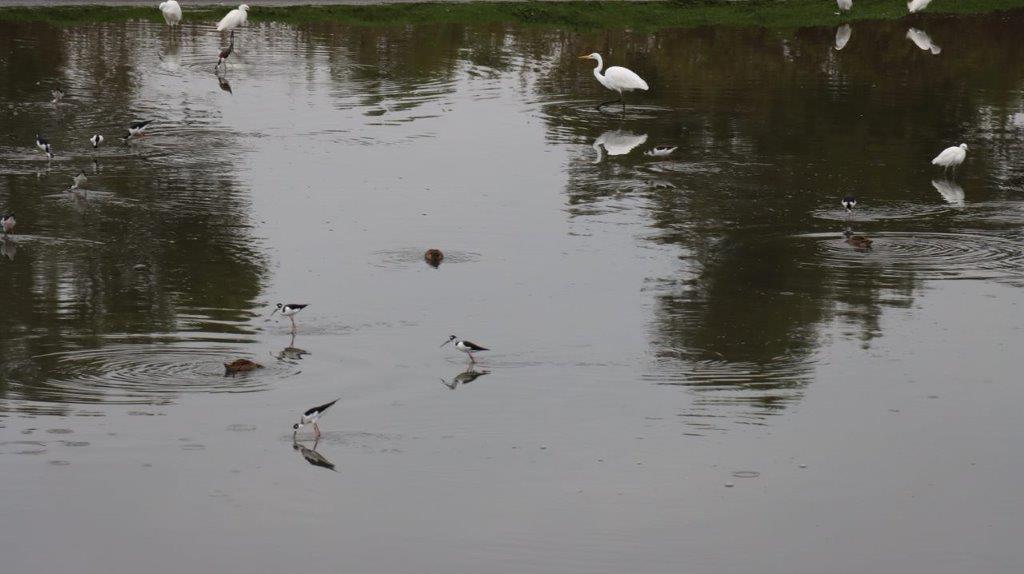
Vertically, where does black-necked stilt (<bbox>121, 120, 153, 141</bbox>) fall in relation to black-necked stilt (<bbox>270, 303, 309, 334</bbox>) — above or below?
above

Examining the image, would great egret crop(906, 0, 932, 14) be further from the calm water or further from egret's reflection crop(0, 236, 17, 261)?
egret's reflection crop(0, 236, 17, 261)

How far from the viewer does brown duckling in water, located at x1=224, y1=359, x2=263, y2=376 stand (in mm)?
13906

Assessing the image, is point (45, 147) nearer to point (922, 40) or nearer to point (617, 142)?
point (617, 142)

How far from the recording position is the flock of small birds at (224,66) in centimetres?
1392

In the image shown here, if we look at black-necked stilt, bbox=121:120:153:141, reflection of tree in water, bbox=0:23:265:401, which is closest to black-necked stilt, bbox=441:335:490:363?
reflection of tree in water, bbox=0:23:265:401

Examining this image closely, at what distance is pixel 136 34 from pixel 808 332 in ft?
79.4

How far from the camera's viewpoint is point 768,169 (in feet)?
76.8

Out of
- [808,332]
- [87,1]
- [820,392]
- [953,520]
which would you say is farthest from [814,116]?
[87,1]

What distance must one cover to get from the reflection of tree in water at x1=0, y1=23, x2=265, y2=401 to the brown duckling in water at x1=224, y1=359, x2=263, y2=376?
1.20 m

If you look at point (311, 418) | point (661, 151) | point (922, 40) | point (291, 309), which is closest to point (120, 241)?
point (291, 309)

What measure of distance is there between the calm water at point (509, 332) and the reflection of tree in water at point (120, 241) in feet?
0.20

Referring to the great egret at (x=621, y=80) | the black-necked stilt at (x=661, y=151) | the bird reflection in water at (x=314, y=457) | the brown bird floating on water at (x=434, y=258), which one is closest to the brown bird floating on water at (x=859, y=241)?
the brown bird floating on water at (x=434, y=258)

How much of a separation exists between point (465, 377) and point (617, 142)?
12.0m

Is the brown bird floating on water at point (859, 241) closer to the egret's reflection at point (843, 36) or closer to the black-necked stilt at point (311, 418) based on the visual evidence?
the black-necked stilt at point (311, 418)
